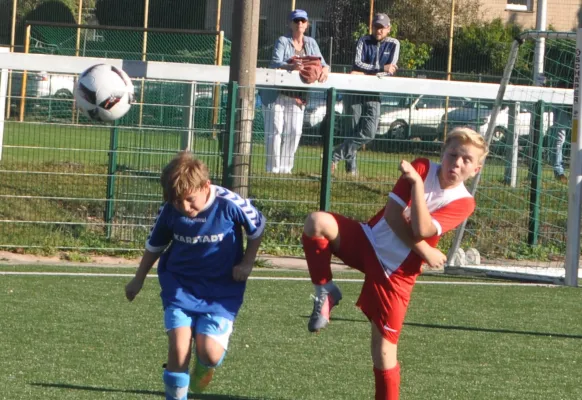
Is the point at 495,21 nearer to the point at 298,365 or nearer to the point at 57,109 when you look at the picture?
the point at 57,109

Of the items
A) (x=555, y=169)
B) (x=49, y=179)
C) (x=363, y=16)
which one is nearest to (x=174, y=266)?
(x=49, y=179)

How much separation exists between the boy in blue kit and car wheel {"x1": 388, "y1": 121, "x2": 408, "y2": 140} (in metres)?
7.34

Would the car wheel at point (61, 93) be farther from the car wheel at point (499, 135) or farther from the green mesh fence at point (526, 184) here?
the car wheel at point (499, 135)

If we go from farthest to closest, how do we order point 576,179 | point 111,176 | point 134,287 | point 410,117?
1. point 410,117
2. point 111,176
3. point 576,179
4. point 134,287

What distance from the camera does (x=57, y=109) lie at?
1273 cm

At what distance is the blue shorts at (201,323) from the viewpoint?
5.30 metres

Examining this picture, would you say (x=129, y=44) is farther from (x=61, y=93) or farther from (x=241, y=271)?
(x=241, y=271)

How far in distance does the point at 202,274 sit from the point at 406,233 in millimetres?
986

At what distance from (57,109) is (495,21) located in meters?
23.1

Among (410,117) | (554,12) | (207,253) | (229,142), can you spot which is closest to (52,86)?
(229,142)

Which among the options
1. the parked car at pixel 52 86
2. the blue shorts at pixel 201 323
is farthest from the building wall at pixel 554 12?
the blue shorts at pixel 201 323

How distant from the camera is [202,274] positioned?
5.37 metres

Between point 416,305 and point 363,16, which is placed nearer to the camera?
point 416,305

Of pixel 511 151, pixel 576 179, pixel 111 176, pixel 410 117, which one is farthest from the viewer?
pixel 410 117
